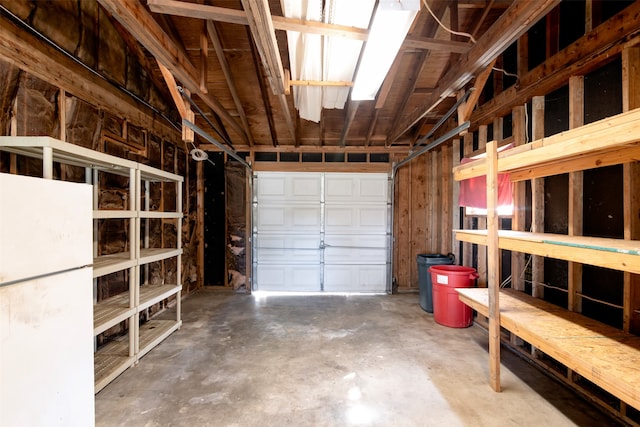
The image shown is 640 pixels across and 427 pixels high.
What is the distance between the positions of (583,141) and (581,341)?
4.24ft

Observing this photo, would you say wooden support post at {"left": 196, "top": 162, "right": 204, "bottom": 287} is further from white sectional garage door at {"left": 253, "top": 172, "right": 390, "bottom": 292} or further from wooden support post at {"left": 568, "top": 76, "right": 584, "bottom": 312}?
wooden support post at {"left": 568, "top": 76, "right": 584, "bottom": 312}

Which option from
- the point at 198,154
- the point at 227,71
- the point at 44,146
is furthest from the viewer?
the point at 198,154

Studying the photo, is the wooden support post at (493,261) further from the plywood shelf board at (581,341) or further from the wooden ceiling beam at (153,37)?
the wooden ceiling beam at (153,37)

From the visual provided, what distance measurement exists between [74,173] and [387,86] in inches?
136

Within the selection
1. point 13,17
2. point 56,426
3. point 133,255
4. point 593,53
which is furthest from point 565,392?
point 13,17

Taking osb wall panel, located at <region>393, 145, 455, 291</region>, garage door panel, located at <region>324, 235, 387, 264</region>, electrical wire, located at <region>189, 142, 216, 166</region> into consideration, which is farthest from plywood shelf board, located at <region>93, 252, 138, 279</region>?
osb wall panel, located at <region>393, 145, 455, 291</region>

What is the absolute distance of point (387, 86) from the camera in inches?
119

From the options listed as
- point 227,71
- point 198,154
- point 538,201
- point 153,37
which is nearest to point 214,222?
point 198,154

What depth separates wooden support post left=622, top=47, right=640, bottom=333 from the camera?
185 centimetres

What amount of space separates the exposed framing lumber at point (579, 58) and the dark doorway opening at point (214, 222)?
4.75 m

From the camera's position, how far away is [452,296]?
139 inches

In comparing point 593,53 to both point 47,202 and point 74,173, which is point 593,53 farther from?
point 74,173

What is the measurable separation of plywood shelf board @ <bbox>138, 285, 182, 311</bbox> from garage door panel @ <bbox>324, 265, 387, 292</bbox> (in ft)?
9.12

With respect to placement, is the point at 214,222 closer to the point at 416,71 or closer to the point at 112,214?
the point at 112,214
